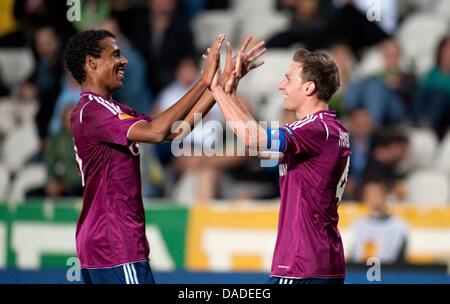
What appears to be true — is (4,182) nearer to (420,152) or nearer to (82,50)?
(420,152)

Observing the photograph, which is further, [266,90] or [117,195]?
[266,90]

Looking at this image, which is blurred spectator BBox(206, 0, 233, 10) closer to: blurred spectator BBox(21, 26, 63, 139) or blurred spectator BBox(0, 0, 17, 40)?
blurred spectator BBox(21, 26, 63, 139)

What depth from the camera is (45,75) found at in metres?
12.8

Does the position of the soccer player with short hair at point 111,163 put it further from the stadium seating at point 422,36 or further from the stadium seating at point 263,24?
the stadium seating at point 263,24

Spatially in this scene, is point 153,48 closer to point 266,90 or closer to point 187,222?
point 266,90

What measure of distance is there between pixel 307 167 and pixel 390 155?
5.46 m

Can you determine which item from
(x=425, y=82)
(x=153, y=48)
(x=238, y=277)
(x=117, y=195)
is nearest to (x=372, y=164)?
(x=425, y=82)

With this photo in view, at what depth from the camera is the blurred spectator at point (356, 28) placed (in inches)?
488

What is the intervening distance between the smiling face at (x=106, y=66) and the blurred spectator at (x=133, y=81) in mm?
5694

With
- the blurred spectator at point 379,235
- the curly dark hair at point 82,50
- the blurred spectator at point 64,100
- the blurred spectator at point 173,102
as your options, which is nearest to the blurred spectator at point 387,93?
the blurred spectator at point 173,102

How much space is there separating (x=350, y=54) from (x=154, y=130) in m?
6.68
